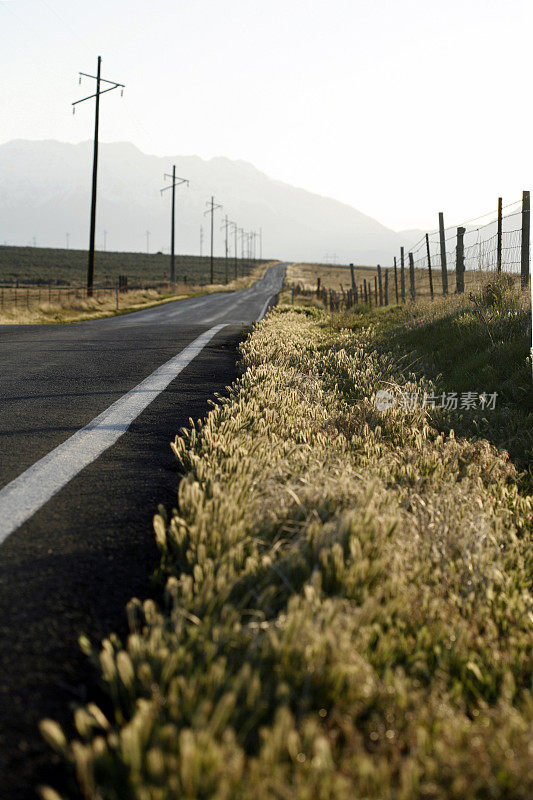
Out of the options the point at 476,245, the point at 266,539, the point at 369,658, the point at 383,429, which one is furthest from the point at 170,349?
the point at 369,658

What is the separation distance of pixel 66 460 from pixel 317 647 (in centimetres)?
235

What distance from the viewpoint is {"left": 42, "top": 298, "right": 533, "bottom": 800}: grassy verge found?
1371mm

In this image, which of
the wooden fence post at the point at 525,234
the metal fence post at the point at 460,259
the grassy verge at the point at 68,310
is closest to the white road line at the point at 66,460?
the wooden fence post at the point at 525,234

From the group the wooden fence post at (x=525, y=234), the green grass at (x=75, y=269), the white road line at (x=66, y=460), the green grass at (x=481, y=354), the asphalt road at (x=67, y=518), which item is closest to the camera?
the asphalt road at (x=67, y=518)

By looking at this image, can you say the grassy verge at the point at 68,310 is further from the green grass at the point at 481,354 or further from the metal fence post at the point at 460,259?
the green grass at the point at 481,354

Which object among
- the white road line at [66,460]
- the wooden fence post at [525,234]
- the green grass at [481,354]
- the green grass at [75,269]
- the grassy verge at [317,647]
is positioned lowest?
the grassy verge at [317,647]

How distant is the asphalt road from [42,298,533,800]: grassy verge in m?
0.11

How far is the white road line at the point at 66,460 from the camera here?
287 centimetres

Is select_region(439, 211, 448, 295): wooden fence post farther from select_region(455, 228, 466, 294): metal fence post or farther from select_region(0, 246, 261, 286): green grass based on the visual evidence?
select_region(0, 246, 261, 286): green grass

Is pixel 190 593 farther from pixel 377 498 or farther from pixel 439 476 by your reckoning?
pixel 439 476

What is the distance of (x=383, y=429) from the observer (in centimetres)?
516

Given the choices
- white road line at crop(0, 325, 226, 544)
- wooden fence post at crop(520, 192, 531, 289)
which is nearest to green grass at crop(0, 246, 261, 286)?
wooden fence post at crop(520, 192, 531, 289)

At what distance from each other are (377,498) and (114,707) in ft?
5.58

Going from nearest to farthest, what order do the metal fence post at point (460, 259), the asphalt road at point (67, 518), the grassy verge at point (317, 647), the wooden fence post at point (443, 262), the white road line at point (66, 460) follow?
1. the grassy verge at point (317, 647)
2. the asphalt road at point (67, 518)
3. the white road line at point (66, 460)
4. the metal fence post at point (460, 259)
5. the wooden fence post at point (443, 262)
